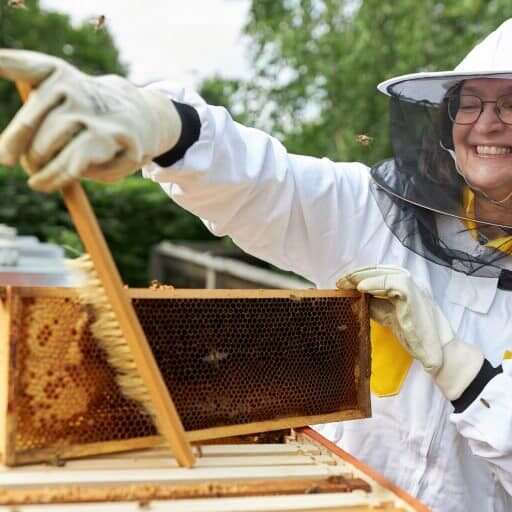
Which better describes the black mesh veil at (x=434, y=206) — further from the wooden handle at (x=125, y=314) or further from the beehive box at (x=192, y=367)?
the wooden handle at (x=125, y=314)

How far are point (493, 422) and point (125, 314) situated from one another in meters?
1.12

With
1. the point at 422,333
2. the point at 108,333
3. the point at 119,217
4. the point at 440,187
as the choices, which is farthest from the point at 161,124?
the point at 119,217

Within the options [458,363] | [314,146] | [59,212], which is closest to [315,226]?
[458,363]

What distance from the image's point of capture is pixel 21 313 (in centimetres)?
154

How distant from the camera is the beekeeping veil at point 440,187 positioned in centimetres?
234

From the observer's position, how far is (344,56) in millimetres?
7887

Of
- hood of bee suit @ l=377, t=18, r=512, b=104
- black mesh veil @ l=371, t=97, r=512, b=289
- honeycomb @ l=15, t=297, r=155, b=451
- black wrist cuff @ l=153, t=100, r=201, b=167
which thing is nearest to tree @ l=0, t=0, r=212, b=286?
hood of bee suit @ l=377, t=18, r=512, b=104

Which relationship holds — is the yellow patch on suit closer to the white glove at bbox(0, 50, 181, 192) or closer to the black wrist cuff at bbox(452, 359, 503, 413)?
the black wrist cuff at bbox(452, 359, 503, 413)

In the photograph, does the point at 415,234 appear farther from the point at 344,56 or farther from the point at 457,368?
the point at 344,56

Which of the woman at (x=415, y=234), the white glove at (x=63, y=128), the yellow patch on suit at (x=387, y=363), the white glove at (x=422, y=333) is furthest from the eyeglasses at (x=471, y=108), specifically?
the white glove at (x=63, y=128)

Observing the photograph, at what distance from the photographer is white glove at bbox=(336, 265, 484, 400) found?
2.07 meters

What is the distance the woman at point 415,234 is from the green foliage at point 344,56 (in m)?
5.15

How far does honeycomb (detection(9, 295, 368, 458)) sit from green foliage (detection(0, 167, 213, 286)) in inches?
390

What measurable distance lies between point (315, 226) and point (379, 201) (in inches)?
10.1
